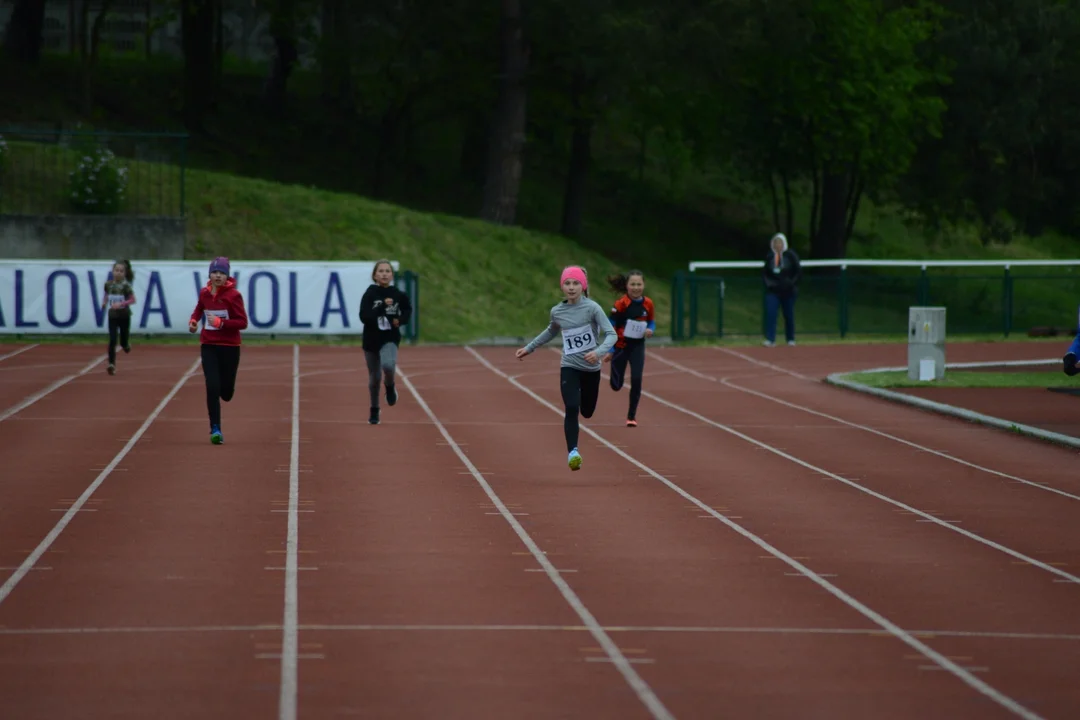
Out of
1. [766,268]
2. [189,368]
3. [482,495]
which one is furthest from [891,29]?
[482,495]

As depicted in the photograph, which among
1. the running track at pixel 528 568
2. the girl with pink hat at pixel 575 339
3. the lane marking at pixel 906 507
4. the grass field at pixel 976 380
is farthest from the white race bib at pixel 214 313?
the grass field at pixel 976 380

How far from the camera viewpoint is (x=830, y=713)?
7.57 m

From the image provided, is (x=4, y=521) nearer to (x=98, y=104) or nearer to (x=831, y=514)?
(x=831, y=514)

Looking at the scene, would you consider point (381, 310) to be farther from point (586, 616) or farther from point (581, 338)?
point (586, 616)

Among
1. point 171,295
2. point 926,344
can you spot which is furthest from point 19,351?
point 926,344

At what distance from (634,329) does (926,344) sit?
27.0ft

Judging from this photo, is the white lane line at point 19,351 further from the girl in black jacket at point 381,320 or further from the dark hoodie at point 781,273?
the dark hoodie at point 781,273

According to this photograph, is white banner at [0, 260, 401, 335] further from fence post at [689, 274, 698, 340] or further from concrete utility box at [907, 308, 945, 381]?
concrete utility box at [907, 308, 945, 381]

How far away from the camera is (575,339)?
617 inches

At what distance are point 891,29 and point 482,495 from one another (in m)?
43.4

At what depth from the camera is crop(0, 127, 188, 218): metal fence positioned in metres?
38.7

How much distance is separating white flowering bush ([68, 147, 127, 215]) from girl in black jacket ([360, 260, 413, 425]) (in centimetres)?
1985

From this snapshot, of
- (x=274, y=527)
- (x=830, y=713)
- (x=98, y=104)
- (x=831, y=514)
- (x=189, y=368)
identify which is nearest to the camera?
(x=830, y=713)

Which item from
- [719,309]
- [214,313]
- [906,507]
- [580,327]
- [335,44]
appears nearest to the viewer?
[906,507]
